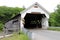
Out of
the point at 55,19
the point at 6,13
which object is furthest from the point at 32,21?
the point at 6,13

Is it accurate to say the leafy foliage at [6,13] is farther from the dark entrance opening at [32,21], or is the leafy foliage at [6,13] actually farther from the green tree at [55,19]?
the green tree at [55,19]

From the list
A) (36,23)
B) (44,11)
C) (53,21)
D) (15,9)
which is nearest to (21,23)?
(44,11)

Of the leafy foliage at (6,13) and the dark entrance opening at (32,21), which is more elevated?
the leafy foliage at (6,13)

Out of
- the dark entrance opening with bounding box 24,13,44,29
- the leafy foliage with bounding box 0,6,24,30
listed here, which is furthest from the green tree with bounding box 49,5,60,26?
the leafy foliage with bounding box 0,6,24,30

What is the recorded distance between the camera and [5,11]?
46.8 m

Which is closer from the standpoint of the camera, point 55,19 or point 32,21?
point 32,21

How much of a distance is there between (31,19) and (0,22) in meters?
7.20

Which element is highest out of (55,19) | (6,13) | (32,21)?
(6,13)

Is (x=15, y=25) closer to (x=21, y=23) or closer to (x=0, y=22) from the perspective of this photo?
(x=21, y=23)

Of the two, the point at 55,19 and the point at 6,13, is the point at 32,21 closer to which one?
the point at 55,19

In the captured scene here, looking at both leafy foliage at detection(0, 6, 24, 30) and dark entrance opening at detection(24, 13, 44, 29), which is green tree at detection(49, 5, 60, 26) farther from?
leafy foliage at detection(0, 6, 24, 30)

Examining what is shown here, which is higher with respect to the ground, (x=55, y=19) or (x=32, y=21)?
(x=55, y=19)

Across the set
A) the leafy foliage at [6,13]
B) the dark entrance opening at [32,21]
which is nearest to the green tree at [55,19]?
the dark entrance opening at [32,21]

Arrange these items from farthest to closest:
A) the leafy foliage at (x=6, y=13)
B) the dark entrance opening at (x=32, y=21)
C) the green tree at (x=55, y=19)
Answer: the leafy foliage at (x=6, y=13)
the green tree at (x=55, y=19)
the dark entrance opening at (x=32, y=21)
